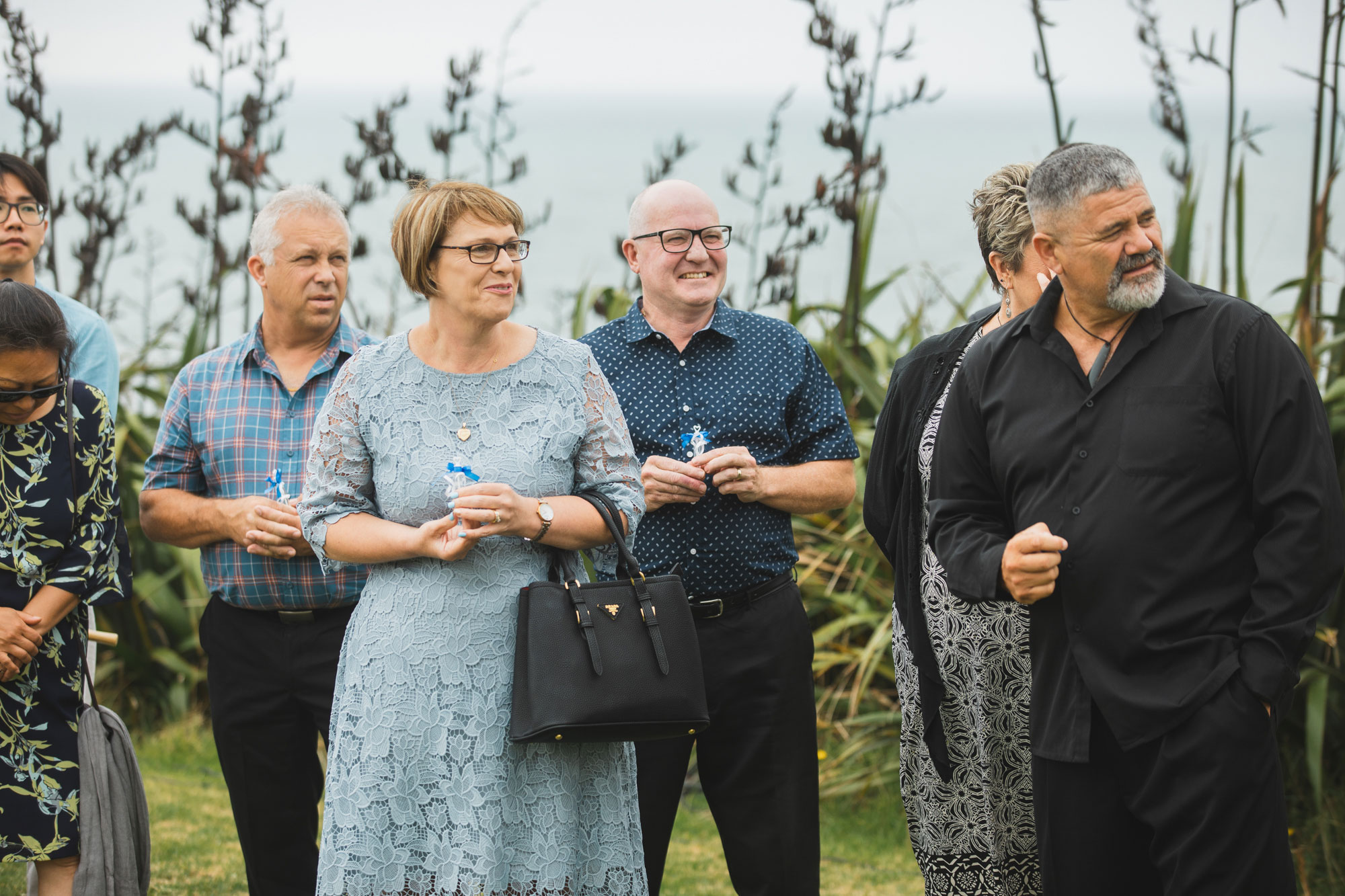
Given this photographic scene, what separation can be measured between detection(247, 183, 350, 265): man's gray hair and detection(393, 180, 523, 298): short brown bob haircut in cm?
96

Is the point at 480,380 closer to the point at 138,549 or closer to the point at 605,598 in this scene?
the point at 605,598

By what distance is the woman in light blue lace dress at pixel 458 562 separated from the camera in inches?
104

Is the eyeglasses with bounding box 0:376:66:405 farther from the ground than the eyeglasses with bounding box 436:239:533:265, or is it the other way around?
the eyeglasses with bounding box 436:239:533:265

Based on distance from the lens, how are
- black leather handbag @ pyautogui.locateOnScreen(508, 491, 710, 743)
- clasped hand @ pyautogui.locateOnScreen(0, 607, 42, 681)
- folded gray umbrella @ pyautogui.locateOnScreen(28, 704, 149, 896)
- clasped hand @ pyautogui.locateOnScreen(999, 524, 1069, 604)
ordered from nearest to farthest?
clasped hand @ pyautogui.locateOnScreen(999, 524, 1069, 604)
black leather handbag @ pyautogui.locateOnScreen(508, 491, 710, 743)
clasped hand @ pyautogui.locateOnScreen(0, 607, 42, 681)
folded gray umbrella @ pyautogui.locateOnScreen(28, 704, 149, 896)

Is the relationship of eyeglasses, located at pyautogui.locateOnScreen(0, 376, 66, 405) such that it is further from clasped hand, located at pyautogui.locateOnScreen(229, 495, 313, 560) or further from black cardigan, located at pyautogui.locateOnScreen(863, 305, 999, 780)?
black cardigan, located at pyautogui.locateOnScreen(863, 305, 999, 780)

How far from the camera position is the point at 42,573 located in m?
3.06

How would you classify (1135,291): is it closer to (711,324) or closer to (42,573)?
(711,324)

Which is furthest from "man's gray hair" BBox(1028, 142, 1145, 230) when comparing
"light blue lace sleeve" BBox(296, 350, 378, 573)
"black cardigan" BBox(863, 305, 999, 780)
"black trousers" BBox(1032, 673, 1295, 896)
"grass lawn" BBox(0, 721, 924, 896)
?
"grass lawn" BBox(0, 721, 924, 896)

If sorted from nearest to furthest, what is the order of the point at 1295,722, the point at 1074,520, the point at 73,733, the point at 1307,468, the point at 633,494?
the point at 1307,468, the point at 1074,520, the point at 633,494, the point at 73,733, the point at 1295,722

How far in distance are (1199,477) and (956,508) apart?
52 cm

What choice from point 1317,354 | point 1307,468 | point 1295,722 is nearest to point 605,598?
point 1307,468

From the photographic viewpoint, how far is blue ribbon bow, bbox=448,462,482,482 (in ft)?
8.86

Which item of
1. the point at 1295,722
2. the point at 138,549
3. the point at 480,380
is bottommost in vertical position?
the point at 1295,722

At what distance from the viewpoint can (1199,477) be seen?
2311 mm
